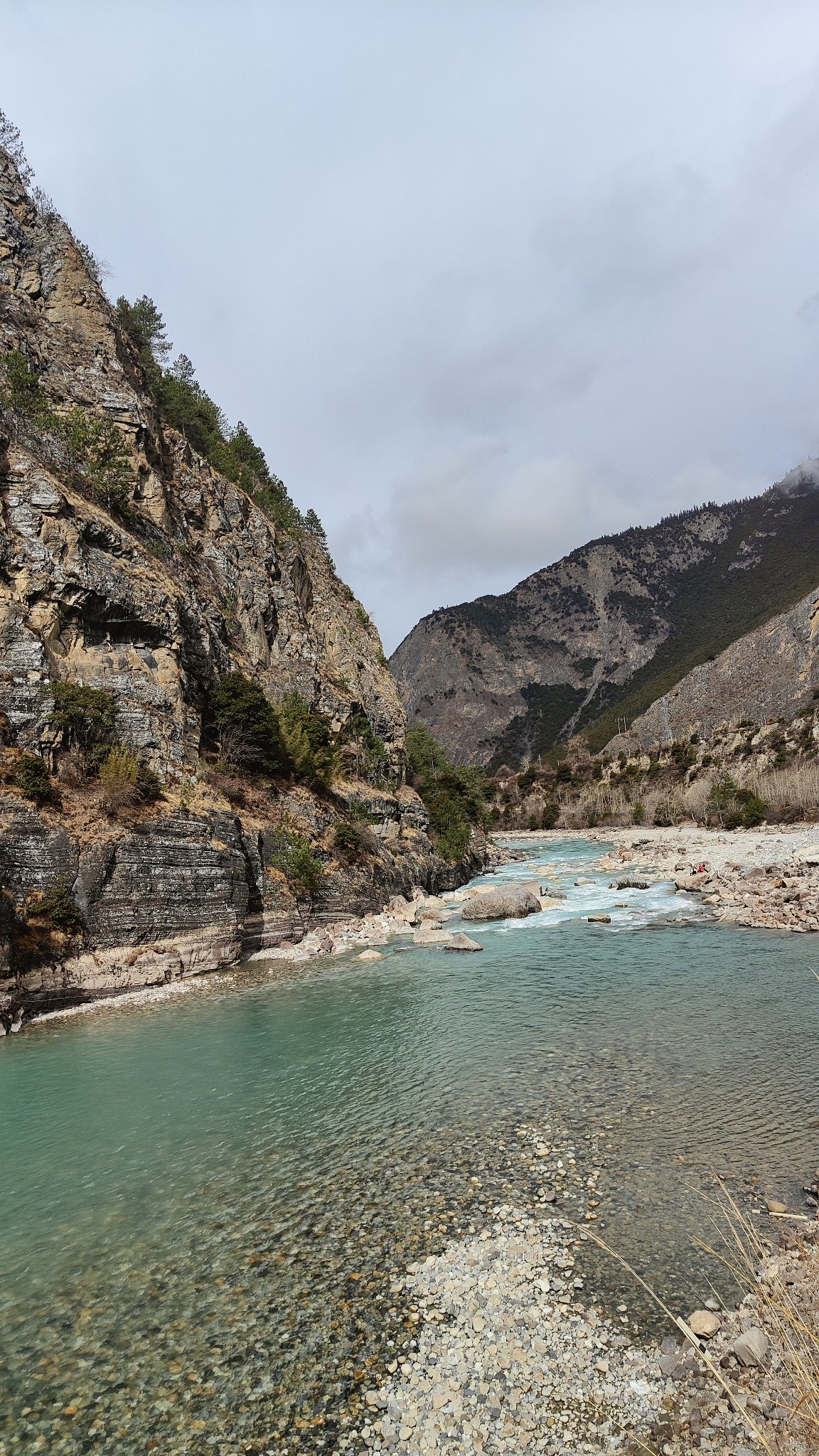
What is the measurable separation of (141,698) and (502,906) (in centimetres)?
1947

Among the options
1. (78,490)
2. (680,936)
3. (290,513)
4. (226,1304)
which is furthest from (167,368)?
(226,1304)

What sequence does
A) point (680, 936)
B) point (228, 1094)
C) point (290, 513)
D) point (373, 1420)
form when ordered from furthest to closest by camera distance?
point (290, 513) → point (680, 936) → point (228, 1094) → point (373, 1420)

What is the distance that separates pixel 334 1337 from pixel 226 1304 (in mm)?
1400

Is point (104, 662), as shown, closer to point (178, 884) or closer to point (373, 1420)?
point (178, 884)

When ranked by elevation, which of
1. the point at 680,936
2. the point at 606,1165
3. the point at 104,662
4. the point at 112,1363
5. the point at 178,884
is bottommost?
the point at 680,936

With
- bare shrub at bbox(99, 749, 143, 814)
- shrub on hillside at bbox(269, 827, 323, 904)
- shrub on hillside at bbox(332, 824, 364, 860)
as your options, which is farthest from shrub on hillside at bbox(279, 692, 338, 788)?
bare shrub at bbox(99, 749, 143, 814)

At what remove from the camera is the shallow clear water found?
6254 millimetres

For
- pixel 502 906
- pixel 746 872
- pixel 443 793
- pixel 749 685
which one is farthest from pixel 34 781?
pixel 749 685

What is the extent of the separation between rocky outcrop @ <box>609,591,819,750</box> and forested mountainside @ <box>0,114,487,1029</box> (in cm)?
9068

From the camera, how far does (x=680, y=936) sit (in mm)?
24828

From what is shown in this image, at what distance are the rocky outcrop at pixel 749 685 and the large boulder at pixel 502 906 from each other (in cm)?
8980

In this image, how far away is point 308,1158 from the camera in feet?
33.3

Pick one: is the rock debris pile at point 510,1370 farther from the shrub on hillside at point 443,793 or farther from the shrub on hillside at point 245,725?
the shrub on hillside at point 443,793

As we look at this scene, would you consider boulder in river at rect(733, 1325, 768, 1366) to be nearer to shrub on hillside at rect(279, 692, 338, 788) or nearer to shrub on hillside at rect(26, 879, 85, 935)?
shrub on hillside at rect(26, 879, 85, 935)
